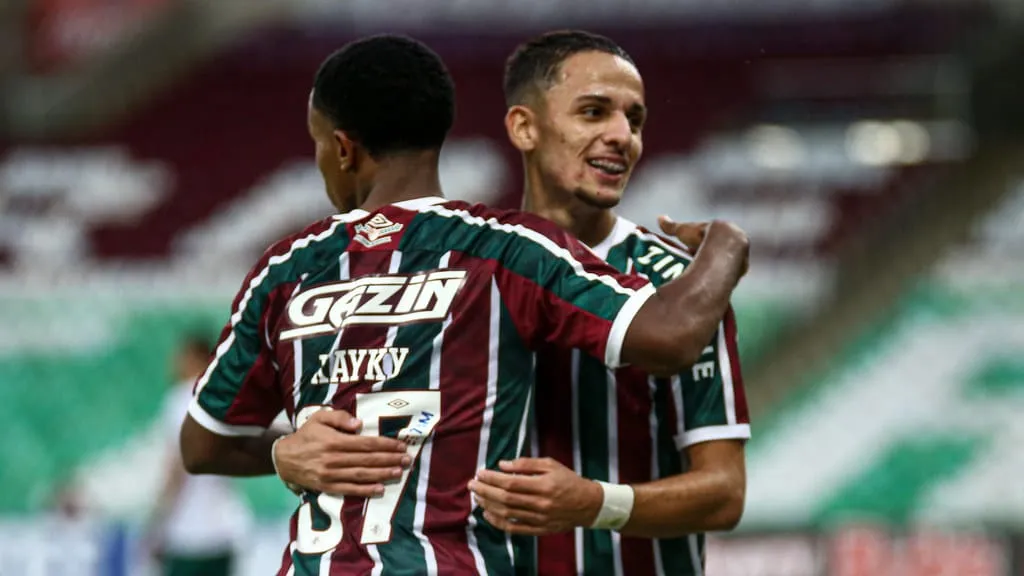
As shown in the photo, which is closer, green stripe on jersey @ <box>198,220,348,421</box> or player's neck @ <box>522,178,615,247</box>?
green stripe on jersey @ <box>198,220,348,421</box>

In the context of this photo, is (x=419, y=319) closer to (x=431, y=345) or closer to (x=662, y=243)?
(x=431, y=345)

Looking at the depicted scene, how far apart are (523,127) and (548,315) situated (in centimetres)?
87

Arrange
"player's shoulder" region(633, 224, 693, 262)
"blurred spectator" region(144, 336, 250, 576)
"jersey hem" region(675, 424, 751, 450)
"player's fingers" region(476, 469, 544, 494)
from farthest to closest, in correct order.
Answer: "blurred spectator" region(144, 336, 250, 576) < "player's shoulder" region(633, 224, 693, 262) < "jersey hem" region(675, 424, 751, 450) < "player's fingers" region(476, 469, 544, 494)

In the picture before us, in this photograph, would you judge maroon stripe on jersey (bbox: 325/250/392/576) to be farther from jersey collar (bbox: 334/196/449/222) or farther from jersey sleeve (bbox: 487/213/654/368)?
jersey sleeve (bbox: 487/213/654/368)

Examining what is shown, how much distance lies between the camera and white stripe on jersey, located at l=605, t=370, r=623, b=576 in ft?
11.5

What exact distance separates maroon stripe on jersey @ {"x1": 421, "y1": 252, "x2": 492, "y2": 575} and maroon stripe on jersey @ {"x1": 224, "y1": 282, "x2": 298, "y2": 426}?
0.41m

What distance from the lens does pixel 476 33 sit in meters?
15.4

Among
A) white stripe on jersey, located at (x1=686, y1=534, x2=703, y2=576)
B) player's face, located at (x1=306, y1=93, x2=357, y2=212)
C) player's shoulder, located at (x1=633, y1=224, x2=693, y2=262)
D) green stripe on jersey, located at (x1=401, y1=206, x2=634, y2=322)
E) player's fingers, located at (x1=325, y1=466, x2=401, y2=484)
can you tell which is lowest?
white stripe on jersey, located at (x1=686, y1=534, x2=703, y2=576)

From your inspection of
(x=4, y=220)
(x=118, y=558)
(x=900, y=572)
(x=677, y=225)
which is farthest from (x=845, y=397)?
(x=677, y=225)

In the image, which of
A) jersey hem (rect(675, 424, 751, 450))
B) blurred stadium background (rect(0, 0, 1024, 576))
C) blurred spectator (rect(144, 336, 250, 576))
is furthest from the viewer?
blurred stadium background (rect(0, 0, 1024, 576))

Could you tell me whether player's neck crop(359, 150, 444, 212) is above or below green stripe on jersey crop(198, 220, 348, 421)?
above

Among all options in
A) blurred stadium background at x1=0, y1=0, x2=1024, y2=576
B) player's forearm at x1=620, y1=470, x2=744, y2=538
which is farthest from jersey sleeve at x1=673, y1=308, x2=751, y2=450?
blurred stadium background at x1=0, y1=0, x2=1024, y2=576

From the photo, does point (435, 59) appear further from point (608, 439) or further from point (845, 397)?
A: point (845, 397)

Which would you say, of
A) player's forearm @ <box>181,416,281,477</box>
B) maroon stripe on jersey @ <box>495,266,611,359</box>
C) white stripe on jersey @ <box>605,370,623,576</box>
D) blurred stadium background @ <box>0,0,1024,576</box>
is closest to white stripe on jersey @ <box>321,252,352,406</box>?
maroon stripe on jersey @ <box>495,266,611,359</box>
